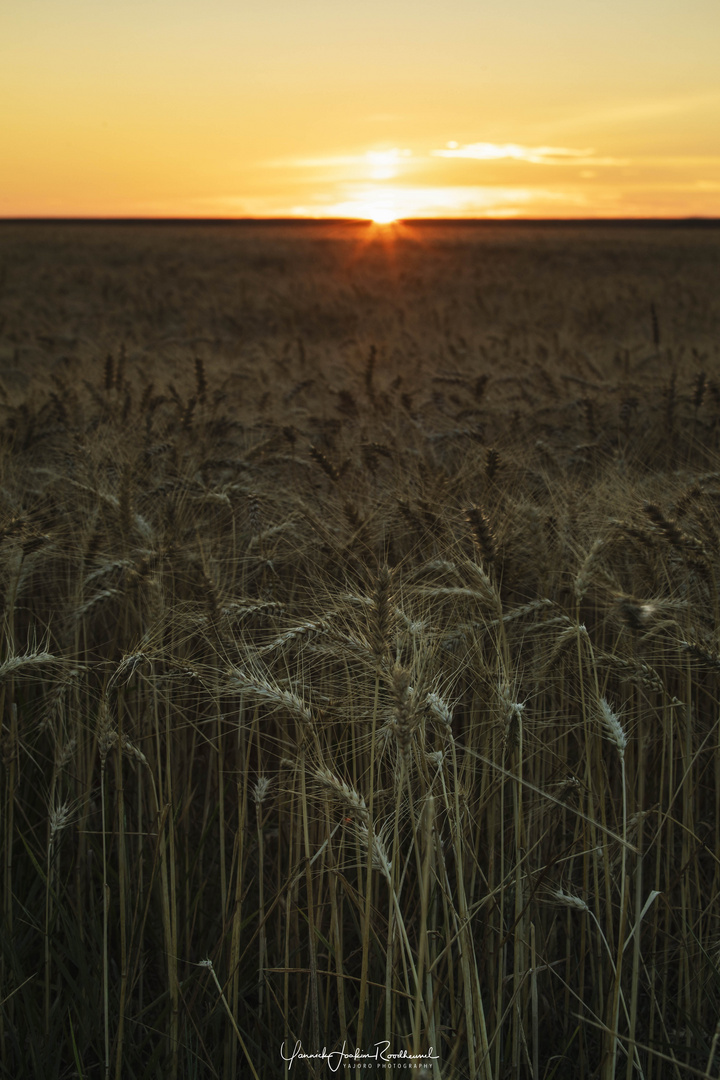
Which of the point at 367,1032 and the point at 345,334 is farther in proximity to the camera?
the point at 345,334

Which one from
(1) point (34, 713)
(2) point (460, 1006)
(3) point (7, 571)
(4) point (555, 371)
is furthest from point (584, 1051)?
(4) point (555, 371)

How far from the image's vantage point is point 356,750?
1.58m

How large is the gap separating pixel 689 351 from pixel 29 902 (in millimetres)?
7151

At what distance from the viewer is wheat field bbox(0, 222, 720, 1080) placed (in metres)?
1.52

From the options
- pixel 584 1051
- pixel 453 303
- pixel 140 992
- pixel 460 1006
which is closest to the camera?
pixel 460 1006

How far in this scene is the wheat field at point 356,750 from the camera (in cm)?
152

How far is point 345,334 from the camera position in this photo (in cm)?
1020

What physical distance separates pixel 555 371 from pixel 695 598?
134 inches

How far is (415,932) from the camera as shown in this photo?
173 cm

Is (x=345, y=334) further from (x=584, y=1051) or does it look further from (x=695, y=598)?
(x=584, y=1051)

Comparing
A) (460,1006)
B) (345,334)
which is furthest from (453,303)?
(460,1006)

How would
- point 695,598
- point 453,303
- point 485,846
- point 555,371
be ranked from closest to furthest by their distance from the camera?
point 485,846 → point 695,598 → point 555,371 → point 453,303

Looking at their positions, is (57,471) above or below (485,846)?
above

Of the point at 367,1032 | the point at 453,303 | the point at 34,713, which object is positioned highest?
the point at 453,303
